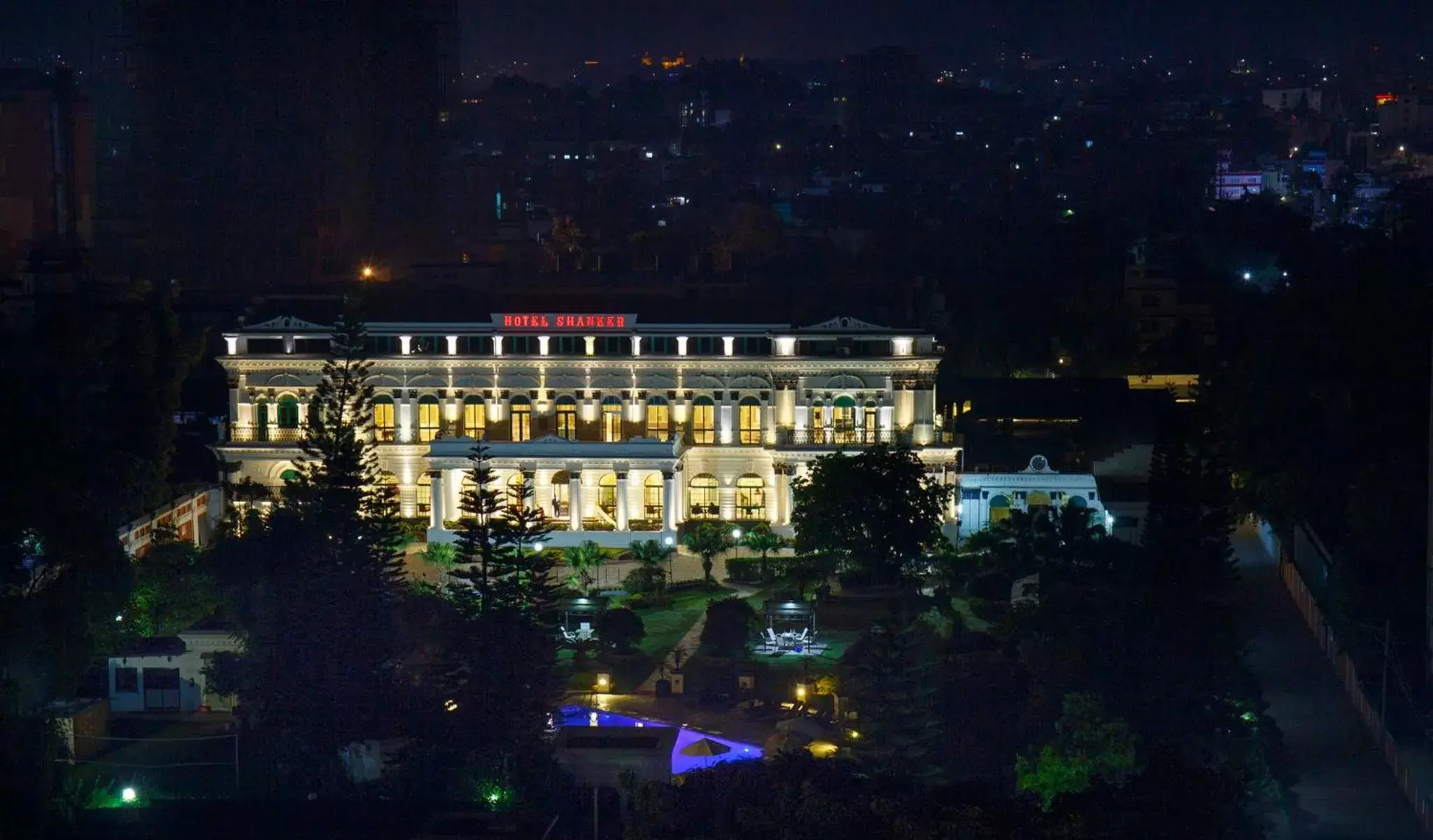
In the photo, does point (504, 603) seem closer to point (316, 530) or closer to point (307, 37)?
point (316, 530)

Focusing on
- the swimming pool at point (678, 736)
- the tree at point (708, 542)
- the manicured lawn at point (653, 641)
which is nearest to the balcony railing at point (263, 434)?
the tree at point (708, 542)

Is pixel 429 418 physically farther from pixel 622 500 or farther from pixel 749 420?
pixel 749 420

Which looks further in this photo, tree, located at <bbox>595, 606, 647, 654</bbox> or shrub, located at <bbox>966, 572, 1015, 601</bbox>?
shrub, located at <bbox>966, 572, 1015, 601</bbox>

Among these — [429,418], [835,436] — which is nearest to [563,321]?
[429,418]

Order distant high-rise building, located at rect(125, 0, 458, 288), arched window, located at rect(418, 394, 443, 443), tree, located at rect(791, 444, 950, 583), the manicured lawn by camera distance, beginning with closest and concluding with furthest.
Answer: the manicured lawn < tree, located at rect(791, 444, 950, 583) < arched window, located at rect(418, 394, 443, 443) < distant high-rise building, located at rect(125, 0, 458, 288)

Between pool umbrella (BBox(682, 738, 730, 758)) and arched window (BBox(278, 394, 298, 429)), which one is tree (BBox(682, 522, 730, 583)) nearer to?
arched window (BBox(278, 394, 298, 429))

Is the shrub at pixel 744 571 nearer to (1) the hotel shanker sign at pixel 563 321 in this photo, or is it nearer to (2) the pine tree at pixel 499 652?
(2) the pine tree at pixel 499 652

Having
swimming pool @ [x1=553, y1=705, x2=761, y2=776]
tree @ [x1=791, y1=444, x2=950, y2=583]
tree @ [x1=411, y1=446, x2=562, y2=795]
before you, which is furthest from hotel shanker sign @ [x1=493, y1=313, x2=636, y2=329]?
swimming pool @ [x1=553, y1=705, x2=761, y2=776]

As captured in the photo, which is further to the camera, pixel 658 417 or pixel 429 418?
pixel 429 418
